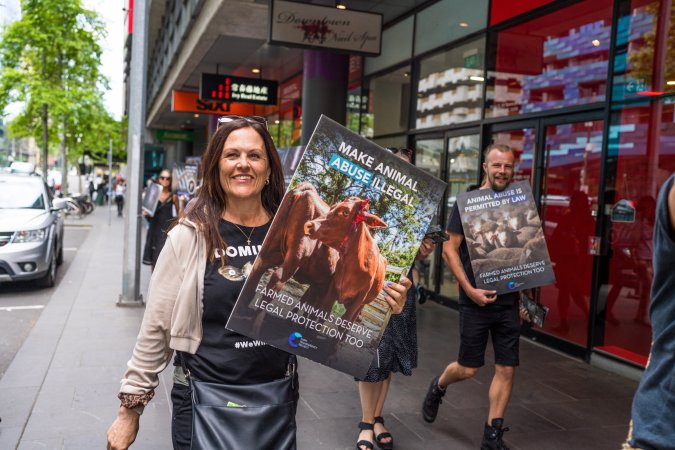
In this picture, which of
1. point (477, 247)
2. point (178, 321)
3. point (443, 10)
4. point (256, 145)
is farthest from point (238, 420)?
point (443, 10)

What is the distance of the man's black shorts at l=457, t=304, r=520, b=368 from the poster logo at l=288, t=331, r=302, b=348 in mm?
2507

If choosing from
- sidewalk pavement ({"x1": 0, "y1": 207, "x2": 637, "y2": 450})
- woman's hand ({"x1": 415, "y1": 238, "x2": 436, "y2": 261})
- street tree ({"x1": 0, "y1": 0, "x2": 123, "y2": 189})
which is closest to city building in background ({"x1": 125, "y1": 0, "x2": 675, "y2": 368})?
sidewalk pavement ({"x1": 0, "y1": 207, "x2": 637, "y2": 450})

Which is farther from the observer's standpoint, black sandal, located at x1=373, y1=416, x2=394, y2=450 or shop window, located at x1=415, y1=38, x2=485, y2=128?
shop window, located at x1=415, y1=38, x2=485, y2=128

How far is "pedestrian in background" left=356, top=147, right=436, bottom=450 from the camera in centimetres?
→ 434

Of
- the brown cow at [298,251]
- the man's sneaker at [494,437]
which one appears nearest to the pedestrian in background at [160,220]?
the man's sneaker at [494,437]

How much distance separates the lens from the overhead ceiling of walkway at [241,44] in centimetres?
1014

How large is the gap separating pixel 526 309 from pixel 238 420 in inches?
114

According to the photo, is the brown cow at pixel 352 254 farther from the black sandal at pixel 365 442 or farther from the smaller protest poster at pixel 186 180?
the smaller protest poster at pixel 186 180

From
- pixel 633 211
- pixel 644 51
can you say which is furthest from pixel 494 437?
pixel 644 51

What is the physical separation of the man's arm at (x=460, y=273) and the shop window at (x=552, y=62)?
10.6 ft

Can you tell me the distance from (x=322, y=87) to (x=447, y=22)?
7.81 feet

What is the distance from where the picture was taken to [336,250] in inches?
91.9

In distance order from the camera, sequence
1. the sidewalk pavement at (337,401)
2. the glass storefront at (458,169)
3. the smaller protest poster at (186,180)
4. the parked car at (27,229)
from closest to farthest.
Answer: the sidewalk pavement at (337,401)
the glass storefront at (458,169)
the parked car at (27,229)
the smaller protest poster at (186,180)

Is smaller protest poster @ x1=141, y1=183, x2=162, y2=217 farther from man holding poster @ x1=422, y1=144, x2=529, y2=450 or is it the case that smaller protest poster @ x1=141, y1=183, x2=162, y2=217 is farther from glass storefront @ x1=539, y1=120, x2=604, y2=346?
man holding poster @ x1=422, y1=144, x2=529, y2=450
